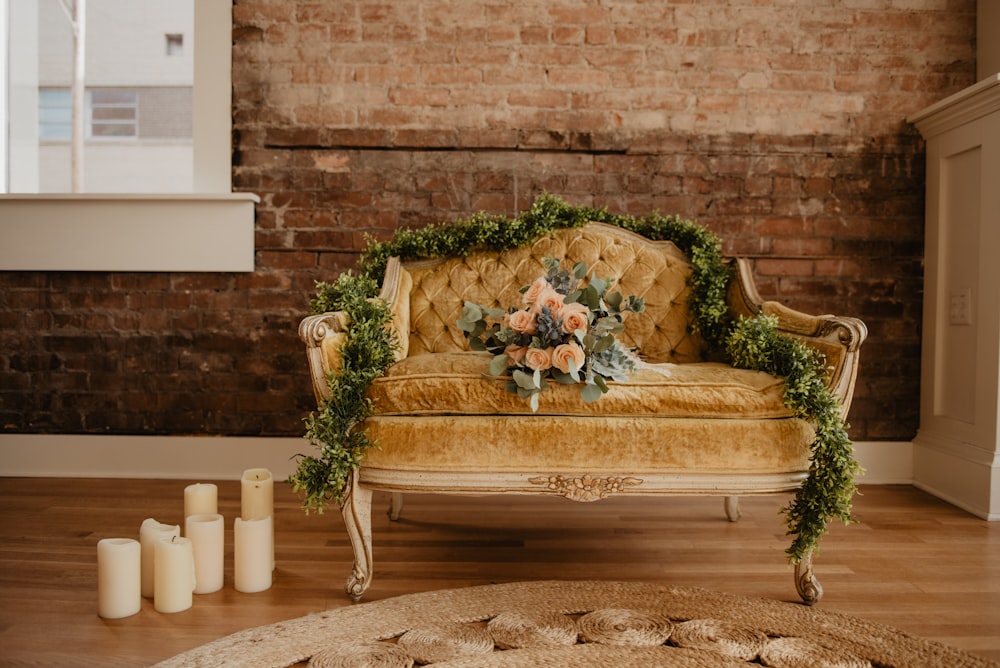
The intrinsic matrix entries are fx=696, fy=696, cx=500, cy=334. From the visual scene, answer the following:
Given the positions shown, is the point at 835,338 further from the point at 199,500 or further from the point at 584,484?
the point at 199,500

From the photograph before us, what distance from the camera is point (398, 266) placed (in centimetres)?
249

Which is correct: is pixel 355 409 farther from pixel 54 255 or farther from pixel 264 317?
pixel 54 255

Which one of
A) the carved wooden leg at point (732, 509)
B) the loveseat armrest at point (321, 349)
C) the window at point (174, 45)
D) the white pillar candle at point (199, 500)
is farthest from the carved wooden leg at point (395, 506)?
the window at point (174, 45)

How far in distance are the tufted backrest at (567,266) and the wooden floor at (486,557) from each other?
0.63m

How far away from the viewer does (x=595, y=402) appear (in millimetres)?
1784

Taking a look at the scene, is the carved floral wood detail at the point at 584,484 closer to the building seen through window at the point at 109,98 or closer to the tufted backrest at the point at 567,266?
the tufted backrest at the point at 567,266

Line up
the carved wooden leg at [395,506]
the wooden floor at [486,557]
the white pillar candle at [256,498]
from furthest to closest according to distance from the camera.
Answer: the carved wooden leg at [395,506] < the white pillar candle at [256,498] < the wooden floor at [486,557]

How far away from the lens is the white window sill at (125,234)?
2.93 meters

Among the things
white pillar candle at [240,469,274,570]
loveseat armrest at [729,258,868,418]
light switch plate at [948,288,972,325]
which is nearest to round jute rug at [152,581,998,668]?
white pillar candle at [240,469,274,570]

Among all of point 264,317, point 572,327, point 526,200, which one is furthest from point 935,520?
point 264,317

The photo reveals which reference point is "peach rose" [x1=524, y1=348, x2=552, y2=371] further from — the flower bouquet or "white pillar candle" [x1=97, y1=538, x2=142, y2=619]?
"white pillar candle" [x1=97, y1=538, x2=142, y2=619]

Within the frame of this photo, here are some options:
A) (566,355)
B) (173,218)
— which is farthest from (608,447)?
(173,218)

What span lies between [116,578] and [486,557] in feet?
3.24

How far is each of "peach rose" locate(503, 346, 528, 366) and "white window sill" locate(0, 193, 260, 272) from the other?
5.34 feet
